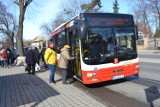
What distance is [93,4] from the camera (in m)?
61.0

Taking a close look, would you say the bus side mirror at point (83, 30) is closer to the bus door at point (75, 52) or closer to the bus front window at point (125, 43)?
the bus door at point (75, 52)

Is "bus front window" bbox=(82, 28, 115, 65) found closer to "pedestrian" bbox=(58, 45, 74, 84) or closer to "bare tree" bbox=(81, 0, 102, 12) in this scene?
"pedestrian" bbox=(58, 45, 74, 84)

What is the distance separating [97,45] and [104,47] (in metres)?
0.30

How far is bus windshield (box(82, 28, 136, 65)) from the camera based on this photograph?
9.50m

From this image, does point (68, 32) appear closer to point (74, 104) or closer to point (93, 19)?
point (93, 19)

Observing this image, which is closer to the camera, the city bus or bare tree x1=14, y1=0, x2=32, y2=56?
the city bus

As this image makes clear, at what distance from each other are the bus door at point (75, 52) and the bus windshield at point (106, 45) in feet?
2.51

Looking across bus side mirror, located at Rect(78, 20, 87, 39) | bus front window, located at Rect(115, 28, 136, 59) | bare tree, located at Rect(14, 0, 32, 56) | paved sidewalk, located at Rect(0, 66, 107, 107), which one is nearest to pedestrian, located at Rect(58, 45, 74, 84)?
paved sidewalk, located at Rect(0, 66, 107, 107)

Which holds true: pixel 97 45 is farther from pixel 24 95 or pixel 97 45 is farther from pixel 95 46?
pixel 24 95

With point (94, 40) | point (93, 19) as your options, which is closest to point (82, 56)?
point (94, 40)

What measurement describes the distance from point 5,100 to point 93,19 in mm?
4318

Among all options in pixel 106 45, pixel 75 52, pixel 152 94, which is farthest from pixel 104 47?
pixel 152 94

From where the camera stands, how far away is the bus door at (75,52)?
10.3 metres

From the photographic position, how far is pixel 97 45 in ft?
31.7
